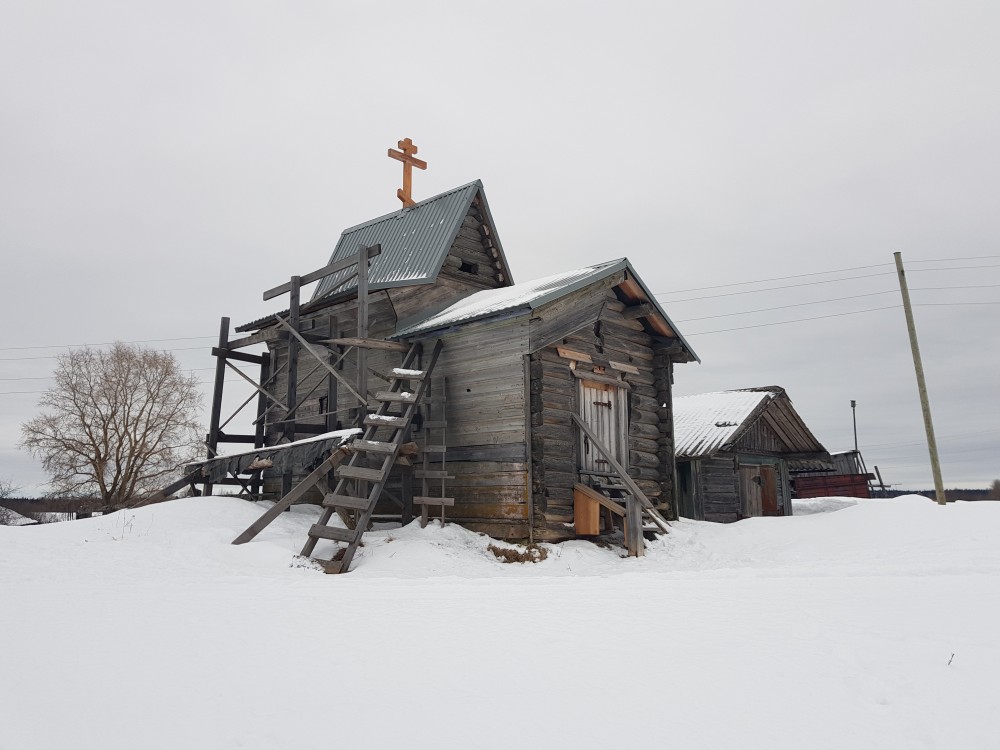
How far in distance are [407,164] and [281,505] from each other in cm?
1299

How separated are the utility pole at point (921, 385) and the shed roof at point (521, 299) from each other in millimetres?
6991

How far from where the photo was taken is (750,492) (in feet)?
85.2

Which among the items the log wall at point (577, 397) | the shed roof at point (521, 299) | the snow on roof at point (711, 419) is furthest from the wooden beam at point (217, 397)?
the snow on roof at point (711, 419)

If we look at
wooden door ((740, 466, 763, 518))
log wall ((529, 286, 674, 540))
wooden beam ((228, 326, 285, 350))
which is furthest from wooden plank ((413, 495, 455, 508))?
wooden door ((740, 466, 763, 518))

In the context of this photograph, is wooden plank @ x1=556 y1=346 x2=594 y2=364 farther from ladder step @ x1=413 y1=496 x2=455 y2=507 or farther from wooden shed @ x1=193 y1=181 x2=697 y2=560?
ladder step @ x1=413 y1=496 x2=455 y2=507

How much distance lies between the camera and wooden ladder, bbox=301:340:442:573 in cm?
1210

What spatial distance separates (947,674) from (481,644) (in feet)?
10.9

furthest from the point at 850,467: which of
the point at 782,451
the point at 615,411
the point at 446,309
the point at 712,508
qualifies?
the point at 446,309

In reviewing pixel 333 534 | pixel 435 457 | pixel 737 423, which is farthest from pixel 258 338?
pixel 737 423

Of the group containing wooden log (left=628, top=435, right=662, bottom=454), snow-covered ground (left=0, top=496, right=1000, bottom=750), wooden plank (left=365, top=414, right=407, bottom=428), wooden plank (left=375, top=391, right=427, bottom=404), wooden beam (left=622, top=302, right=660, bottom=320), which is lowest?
snow-covered ground (left=0, top=496, right=1000, bottom=750)

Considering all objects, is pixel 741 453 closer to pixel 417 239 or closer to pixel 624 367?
pixel 624 367

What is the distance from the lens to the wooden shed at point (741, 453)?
81.0 ft

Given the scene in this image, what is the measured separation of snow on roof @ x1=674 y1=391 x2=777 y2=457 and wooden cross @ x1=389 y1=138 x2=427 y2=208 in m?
11.6

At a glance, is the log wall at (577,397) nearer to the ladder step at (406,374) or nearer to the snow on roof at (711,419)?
the ladder step at (406,374)
